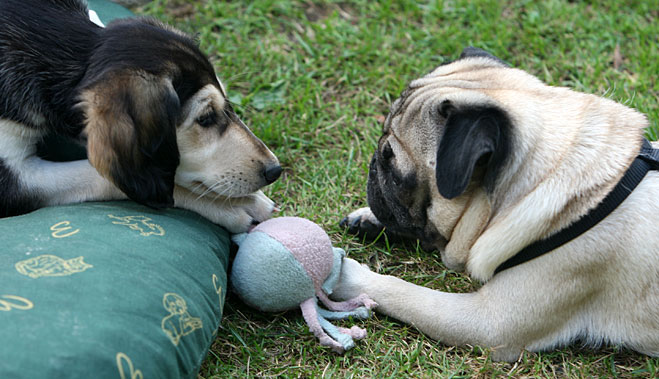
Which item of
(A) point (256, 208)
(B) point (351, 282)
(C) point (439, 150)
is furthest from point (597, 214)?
(A) point (256, 208)

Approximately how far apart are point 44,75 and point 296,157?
2.13 meters

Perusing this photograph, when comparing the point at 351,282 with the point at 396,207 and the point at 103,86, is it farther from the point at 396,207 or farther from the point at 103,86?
the point at 103,86

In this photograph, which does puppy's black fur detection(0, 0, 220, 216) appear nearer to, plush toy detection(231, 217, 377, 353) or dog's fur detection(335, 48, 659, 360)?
plush toy detection(231, 217, 377, 353)

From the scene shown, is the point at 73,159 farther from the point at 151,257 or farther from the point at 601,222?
the point at 601,222

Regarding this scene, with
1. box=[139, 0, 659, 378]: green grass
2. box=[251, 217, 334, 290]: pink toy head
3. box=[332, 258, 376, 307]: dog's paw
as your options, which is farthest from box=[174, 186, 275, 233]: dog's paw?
box=[332, 258, 376, 307]: dog's paw

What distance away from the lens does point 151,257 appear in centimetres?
313

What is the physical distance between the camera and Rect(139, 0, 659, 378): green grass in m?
3.54

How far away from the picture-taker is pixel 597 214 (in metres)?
3.28

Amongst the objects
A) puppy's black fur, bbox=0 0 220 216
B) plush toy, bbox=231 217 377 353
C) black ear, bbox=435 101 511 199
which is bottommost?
plush toy, bbox=231 217 377 353

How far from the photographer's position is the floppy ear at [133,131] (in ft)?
10.6

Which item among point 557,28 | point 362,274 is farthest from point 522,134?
point 557,28

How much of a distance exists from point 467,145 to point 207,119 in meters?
1.39

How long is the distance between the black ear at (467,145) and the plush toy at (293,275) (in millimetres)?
798

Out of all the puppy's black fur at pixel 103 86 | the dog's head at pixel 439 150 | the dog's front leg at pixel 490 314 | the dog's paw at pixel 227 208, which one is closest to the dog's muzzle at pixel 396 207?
the dog's head at pixel 439 150
